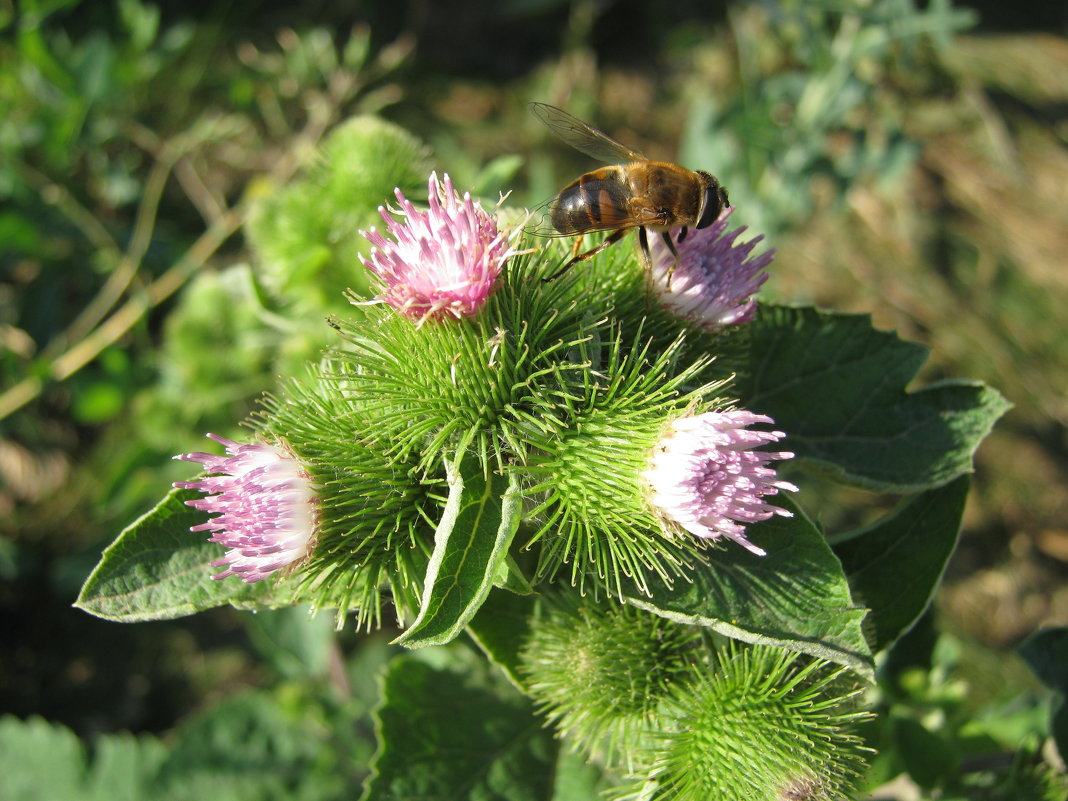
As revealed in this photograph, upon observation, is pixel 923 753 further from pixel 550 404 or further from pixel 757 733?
pixel 550 404

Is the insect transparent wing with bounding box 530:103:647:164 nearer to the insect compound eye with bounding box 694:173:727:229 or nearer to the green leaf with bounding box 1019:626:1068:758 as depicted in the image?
the insect compound eye with bounding box 694:173:727:229

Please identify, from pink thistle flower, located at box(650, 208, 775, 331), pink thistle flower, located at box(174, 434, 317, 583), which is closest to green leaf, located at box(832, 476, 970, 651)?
pink thistle flower, located at box(650, 208, 775, 331)

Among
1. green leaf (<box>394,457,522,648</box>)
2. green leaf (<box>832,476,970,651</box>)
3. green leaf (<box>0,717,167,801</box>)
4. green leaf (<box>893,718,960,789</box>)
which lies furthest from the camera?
green leaf (<box>0,717,167,801</box>)

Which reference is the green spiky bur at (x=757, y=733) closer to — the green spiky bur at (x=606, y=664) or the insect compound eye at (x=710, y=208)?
the green spiky bur at (x=606, y=664)

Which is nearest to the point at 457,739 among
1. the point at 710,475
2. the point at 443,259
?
the point at 710,475

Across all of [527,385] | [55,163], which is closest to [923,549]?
[527,385]

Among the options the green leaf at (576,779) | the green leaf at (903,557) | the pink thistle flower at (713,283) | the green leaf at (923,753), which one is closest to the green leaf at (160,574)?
the green leaf at (576,779)

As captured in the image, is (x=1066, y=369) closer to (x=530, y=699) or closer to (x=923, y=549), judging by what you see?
(x=923, y=549)
